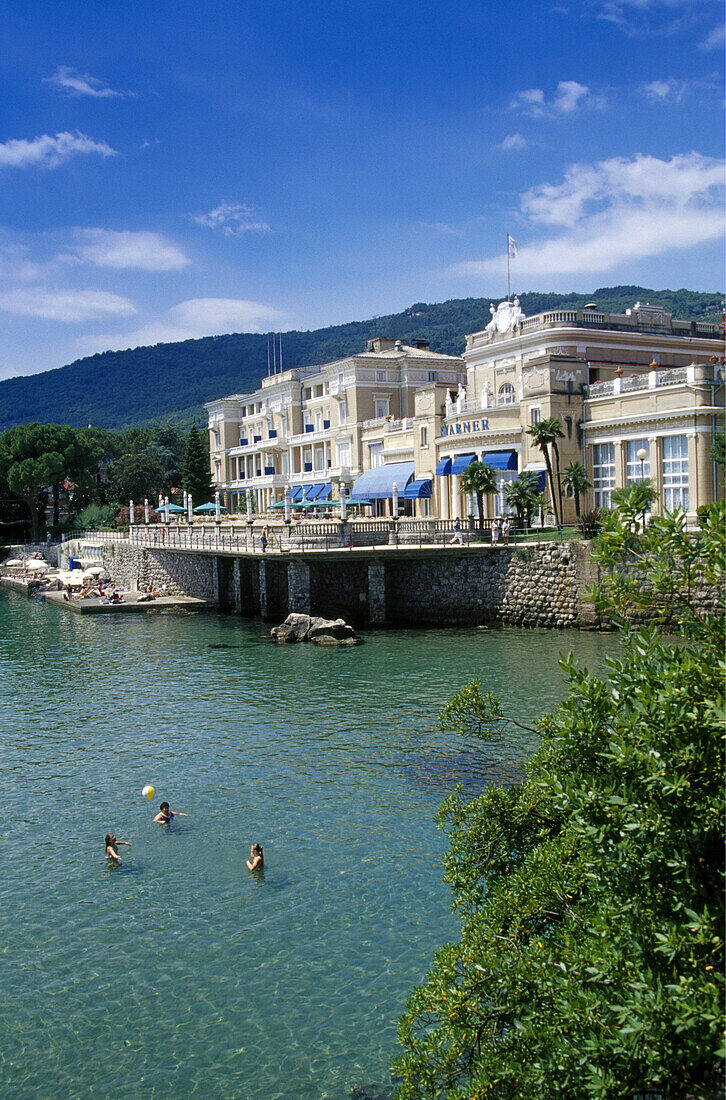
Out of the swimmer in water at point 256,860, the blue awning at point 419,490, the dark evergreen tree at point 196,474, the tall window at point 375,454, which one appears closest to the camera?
the swimmer in water at point 256,860

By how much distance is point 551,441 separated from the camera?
43938mm

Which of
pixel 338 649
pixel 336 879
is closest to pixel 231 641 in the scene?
pixel 338 649

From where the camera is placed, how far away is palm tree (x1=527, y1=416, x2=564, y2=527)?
42719 millimetres

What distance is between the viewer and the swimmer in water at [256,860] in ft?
49.3

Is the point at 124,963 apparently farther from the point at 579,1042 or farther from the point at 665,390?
the point at 665,390

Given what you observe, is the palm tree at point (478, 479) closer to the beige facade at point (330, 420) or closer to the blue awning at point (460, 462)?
the blue awning at point (460, 462)

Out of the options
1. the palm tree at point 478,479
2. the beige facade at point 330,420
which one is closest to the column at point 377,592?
the palm tree at point 478,479

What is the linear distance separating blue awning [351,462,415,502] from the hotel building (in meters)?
0.12

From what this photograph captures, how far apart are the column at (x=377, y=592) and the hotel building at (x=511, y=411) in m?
10.6

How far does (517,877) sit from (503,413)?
141ft

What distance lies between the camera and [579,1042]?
608cm

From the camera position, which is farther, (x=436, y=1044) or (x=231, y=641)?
(x=231, y=641)

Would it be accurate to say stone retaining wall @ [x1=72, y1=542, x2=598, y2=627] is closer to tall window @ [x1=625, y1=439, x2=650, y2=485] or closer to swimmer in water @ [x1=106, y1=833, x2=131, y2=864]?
tall window @ [x1=625, y1=439, x2=650, y2=485]

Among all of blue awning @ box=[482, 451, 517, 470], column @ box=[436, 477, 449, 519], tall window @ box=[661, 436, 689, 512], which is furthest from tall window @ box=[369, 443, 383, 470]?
tall window @ box=[661, 436, 689, 512]
